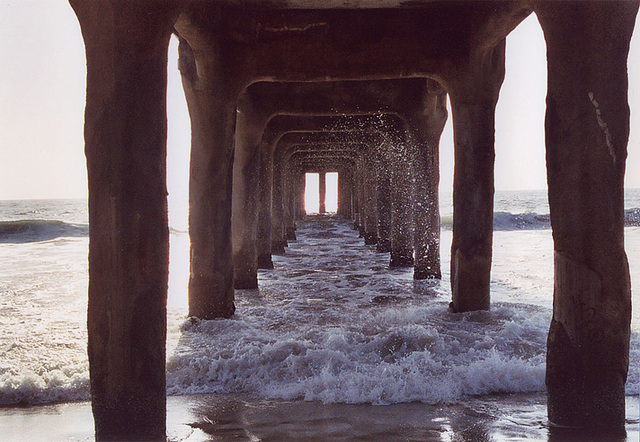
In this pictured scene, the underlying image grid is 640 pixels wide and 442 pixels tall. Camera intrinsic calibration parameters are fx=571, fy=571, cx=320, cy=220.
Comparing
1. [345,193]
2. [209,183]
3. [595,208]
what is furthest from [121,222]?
[345,193]

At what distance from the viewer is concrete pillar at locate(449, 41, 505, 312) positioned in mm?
6477

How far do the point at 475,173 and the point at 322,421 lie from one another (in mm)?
3914

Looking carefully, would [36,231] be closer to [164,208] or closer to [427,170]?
[427,170]

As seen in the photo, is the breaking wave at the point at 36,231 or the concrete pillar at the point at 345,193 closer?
the breaking wave at the point at 36,231

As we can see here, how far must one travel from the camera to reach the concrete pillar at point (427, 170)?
9.24m

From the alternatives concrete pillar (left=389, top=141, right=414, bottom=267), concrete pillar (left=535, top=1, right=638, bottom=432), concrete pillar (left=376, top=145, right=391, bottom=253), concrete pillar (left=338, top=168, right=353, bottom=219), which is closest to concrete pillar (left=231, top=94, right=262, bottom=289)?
concrete pillar (left=389, top=141, right=414, bottom=267)

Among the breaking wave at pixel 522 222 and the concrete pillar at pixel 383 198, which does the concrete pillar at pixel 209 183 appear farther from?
the breaking wave at pixel 522 222

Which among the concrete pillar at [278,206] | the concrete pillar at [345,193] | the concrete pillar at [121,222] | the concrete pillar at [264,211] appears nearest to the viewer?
the concrete pillar at [121,222]

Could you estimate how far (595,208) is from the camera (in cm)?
310

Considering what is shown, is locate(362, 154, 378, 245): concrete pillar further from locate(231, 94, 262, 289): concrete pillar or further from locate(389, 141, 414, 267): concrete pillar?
locate(231, 94, 262, 289): concrete pillar

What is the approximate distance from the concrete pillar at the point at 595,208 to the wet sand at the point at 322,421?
0.81ft

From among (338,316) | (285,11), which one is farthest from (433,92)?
(338,316)

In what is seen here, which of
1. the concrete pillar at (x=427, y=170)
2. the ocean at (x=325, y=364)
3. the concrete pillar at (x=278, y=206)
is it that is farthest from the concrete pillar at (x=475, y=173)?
the concrete pillar at (x=278, y=206)

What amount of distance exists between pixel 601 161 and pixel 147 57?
2.46m
